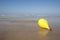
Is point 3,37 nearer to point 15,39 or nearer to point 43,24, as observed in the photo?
point 15,39

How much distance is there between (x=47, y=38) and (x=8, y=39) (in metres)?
0.31

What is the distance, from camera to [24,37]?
1129 millimetres

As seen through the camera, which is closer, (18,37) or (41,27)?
(18,37)

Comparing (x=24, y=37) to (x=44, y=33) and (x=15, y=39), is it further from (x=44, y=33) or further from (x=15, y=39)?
(x=44, y=33)

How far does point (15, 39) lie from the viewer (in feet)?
3.51

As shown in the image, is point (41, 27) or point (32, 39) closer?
point (32, 39)

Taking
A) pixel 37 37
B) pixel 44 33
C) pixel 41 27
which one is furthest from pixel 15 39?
pixel 41 27

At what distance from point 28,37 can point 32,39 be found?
60 mm

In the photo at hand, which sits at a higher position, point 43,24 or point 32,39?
point 43,24

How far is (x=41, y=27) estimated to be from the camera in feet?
4.60

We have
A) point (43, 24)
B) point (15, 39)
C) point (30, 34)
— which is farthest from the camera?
point (43, 24)

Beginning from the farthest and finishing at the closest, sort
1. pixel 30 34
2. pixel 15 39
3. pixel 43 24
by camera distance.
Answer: pixel 43 24 < pixel 30 34 < pixel 15 39

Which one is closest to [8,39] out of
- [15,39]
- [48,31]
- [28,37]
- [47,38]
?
[15,39]

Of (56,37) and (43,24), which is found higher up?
(43,24)
